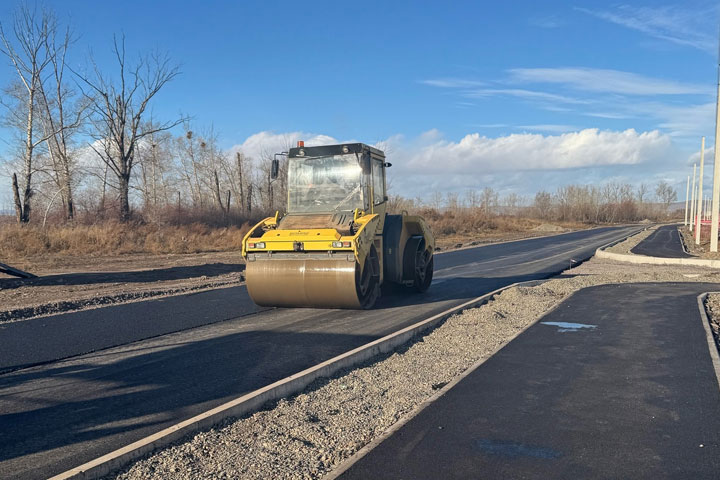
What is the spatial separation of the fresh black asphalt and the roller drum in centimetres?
311

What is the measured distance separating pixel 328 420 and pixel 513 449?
1597mm

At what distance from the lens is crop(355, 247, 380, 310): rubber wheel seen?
10547 mm

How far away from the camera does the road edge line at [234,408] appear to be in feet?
13.0

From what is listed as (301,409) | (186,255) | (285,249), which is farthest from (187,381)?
(186,255)

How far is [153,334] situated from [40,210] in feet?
105

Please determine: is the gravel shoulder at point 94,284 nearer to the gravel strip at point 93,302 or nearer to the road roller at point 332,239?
the gravel strip at point 93,302

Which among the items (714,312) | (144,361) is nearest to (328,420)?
(144,361)

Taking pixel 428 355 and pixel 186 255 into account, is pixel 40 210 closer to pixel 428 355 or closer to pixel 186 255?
pixel 186 255

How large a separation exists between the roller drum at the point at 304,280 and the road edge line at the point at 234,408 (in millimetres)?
1723

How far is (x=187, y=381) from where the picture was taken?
6414mm

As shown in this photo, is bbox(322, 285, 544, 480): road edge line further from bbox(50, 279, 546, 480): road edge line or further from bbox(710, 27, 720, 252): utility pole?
bbox(710, 27, 720, 252): utility pole

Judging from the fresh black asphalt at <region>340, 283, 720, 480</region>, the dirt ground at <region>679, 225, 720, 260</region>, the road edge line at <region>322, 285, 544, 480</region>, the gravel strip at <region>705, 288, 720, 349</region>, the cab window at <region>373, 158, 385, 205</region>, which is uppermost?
the cab window at <region>373, 158, 385, 205</region>

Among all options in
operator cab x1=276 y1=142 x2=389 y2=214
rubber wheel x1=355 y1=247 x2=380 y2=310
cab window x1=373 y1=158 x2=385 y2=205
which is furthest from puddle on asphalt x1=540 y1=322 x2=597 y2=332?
cab window x1=373 y1=158 x2=385 y2=205

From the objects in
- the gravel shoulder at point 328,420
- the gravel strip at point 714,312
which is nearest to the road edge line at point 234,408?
the gravel shoulder at point 328,420
